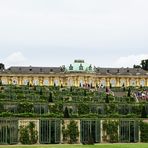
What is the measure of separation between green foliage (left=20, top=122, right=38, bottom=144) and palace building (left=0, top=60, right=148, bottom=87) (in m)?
94.6

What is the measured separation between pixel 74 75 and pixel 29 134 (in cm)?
9695

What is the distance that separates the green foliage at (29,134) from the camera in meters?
31.9

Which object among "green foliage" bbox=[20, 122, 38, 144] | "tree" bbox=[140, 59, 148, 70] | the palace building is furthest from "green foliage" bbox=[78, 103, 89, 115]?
"tree" bbox=[140, 59, 148, 70]

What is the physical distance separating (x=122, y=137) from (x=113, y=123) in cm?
91

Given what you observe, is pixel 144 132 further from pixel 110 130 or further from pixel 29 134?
pixel 29 134

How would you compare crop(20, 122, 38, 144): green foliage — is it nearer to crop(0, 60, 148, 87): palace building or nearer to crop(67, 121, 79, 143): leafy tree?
crop(67, 121, 79, 143): leafy tree

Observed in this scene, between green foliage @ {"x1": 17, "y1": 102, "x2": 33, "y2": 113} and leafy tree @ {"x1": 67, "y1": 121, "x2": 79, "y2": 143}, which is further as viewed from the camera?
green foliage @ {"x1": 17, "y1": 102, "x2": 33, "y2": 113}

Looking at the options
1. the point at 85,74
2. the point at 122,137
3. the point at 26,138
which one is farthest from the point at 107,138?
the point at 85,74

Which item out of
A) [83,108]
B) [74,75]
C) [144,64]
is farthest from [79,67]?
[83,108]

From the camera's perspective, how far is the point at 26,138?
31875 mm

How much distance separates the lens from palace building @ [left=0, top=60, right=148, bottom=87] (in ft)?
424

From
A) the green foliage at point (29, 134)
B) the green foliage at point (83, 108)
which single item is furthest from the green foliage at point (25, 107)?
the green foliage at point (29, 134)

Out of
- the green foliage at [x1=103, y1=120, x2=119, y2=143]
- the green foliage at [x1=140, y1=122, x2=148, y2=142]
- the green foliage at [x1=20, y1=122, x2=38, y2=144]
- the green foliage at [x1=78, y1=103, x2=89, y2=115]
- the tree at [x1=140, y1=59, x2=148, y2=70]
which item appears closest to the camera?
the green foliage at [x1=20, y1=122, x2=38, y2=144]

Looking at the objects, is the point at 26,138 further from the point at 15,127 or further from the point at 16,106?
the point at 16,106
